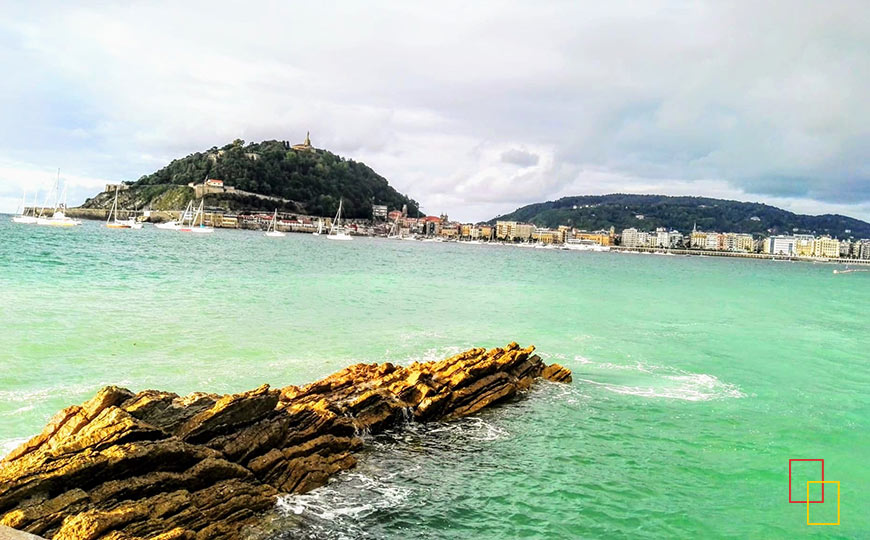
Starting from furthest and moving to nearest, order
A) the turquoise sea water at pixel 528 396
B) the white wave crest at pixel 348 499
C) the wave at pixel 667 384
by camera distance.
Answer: the wave at pixel 667 384 → the turquoise sea water at pixel 528 396 → the white wave crest at pixel 348 499

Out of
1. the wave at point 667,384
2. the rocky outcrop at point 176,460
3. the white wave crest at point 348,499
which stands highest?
the rocky outcrop at point 176,460

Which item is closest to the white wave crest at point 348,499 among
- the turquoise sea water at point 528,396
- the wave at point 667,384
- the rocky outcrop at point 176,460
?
the turquoise sea water at point 528,396

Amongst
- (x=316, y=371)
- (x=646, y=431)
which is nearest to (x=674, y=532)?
(x=646, y=431)

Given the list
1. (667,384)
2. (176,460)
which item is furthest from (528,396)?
(176,460)

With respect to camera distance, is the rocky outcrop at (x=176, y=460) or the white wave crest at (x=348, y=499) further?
the white wave crest at (x=348, y=499)

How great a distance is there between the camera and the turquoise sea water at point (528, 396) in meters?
8.14

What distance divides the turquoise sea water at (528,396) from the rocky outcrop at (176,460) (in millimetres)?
584

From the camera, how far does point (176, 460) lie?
286 inches

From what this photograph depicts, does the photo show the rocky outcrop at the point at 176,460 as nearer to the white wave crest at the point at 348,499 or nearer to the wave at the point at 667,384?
the white wave crest at the point at 348,499

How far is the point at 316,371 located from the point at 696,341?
16772mm

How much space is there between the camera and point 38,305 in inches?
846

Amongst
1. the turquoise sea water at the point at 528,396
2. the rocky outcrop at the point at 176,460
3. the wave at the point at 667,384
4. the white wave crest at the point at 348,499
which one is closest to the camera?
the rocky outcrop at the point at 176,460

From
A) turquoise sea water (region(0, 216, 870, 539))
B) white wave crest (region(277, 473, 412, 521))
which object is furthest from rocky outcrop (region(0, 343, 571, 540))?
turquoise sea water (region(0, 216, 870, 539))

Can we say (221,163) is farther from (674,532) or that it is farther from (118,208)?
(674,532)
